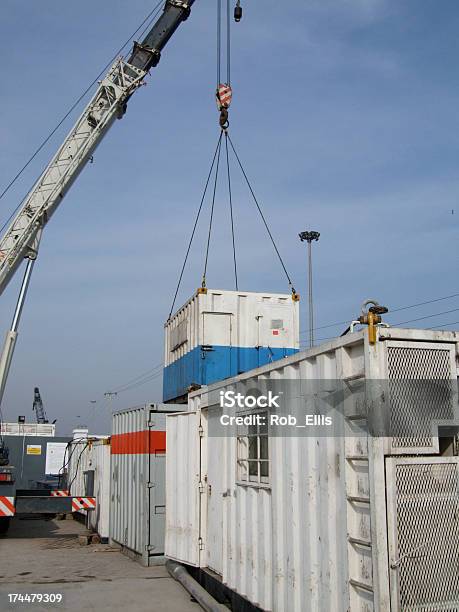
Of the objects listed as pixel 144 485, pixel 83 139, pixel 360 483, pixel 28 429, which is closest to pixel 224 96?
pixel 83 139

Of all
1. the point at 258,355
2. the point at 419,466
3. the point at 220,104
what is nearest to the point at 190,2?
the point at 220,104

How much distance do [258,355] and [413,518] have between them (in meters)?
8.21

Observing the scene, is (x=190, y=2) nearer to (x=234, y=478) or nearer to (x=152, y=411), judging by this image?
(x=152, y=411)

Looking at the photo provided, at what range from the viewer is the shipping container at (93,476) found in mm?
14977

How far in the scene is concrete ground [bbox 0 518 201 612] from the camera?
29.4 feet

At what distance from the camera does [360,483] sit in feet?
17.3

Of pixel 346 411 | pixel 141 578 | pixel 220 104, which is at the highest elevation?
pixel 220 104

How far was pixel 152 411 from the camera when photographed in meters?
12.3

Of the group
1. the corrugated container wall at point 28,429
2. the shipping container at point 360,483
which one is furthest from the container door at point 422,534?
the corrugated container wall at point 28,429

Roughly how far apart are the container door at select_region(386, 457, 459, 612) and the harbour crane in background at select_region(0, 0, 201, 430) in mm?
10821

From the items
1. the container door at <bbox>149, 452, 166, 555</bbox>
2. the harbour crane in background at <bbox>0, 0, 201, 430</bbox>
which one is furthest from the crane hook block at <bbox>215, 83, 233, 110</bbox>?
the container door at <bbox>149, 452, 166, 555</bbox>

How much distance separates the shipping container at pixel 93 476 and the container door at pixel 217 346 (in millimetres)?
4374

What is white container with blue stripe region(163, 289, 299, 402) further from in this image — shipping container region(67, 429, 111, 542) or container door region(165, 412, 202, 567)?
shipping container region(67, 429, 111, 542)

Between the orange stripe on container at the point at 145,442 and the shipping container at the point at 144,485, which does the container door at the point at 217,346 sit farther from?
the orange stripe on container at the point at 145,442
